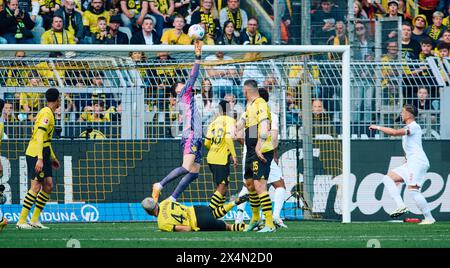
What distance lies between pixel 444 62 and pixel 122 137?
5.93m

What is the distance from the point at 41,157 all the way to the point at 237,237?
12.0ft

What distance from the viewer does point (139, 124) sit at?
66.4ft

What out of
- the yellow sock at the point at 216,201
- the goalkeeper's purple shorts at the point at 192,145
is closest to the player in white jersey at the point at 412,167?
the yellow sock at the point at 216,201

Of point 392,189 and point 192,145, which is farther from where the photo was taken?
point 392,189

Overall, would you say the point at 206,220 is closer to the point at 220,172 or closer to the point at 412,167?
the point at 220,172

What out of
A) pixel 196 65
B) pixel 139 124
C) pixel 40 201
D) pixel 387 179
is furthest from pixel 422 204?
pixel 40 201

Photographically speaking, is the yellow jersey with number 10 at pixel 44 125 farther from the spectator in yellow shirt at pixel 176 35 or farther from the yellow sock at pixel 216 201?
the spectator in yellow shirt at pixel 176 35

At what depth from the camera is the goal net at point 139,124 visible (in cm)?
1998

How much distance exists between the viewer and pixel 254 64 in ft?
67.8

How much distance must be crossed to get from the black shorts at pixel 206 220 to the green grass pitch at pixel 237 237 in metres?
0.34

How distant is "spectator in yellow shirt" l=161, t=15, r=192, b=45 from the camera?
2356cm
